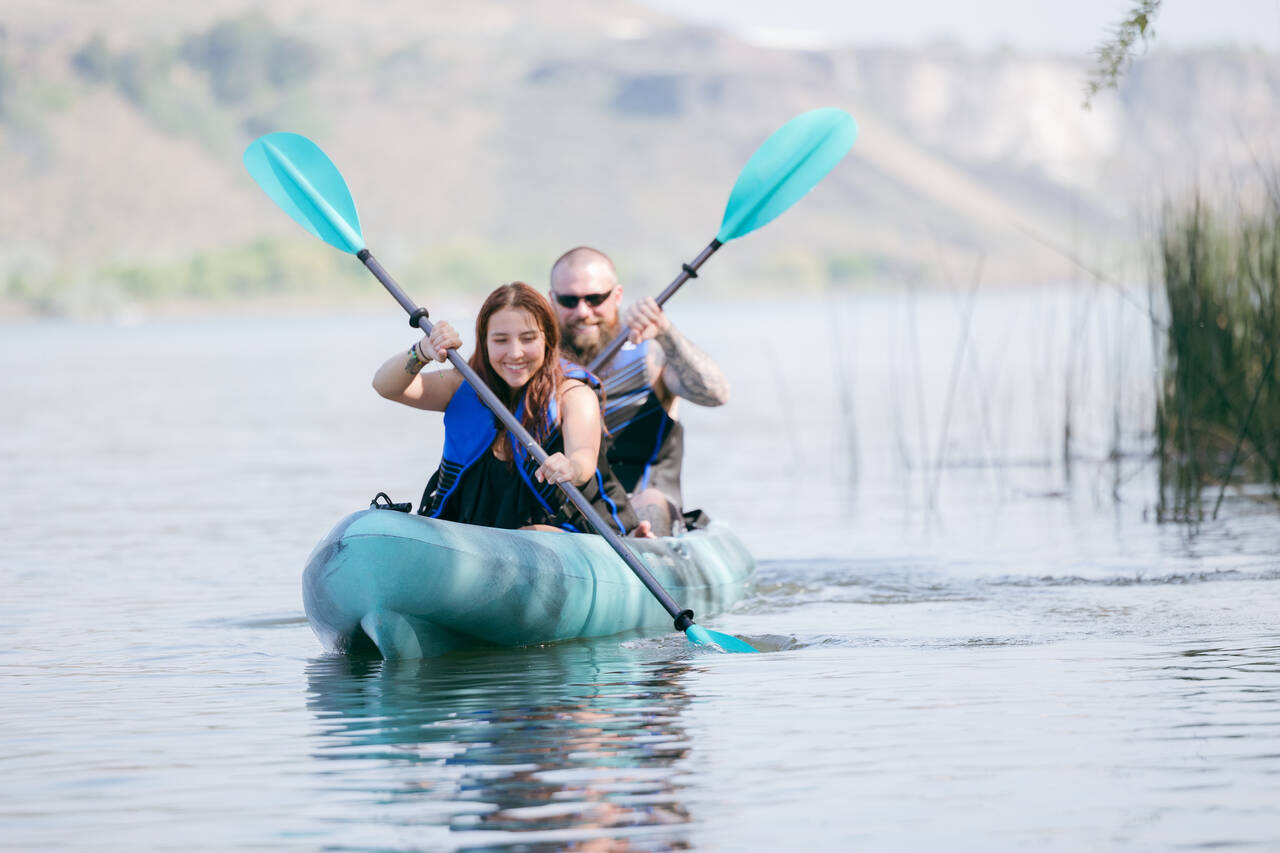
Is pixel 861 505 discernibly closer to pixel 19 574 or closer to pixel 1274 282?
pixel 1274 282

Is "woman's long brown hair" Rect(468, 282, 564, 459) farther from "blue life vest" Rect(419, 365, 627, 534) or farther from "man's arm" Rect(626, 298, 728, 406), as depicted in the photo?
"man's arm" Rect(626, 298, 728, 406)

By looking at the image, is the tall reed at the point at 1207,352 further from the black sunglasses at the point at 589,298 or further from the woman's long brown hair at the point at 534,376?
the woman's long brown hair at the point at 534,376

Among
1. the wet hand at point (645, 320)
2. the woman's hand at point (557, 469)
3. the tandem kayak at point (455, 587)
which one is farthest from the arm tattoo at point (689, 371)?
the woman's hand at point (557, 469)

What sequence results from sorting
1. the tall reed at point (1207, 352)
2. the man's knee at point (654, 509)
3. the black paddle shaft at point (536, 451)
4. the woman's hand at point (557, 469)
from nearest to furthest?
the woman's hand at point (557, 469) → the black paddle shaft at point (536, 451) → the man's knee at point (654, 509) → the tall reed at point (1207, 352)

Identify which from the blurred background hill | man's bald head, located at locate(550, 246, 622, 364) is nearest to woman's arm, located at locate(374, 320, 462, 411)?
man's bald head, located at locate(550, 246, 622, 364)

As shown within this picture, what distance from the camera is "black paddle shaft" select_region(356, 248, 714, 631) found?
6012mm

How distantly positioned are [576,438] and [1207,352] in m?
4.76

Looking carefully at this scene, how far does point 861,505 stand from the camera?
11.5 meters

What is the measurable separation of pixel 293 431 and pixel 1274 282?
38.9 ft

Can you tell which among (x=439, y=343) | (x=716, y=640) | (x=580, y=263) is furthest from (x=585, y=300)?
(x=716, y=640)

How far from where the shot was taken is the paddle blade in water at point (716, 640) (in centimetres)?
628

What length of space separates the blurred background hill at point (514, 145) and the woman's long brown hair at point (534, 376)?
224ft

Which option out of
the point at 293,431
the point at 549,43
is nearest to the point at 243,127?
the point at 549,43

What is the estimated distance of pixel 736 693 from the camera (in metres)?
5.51
